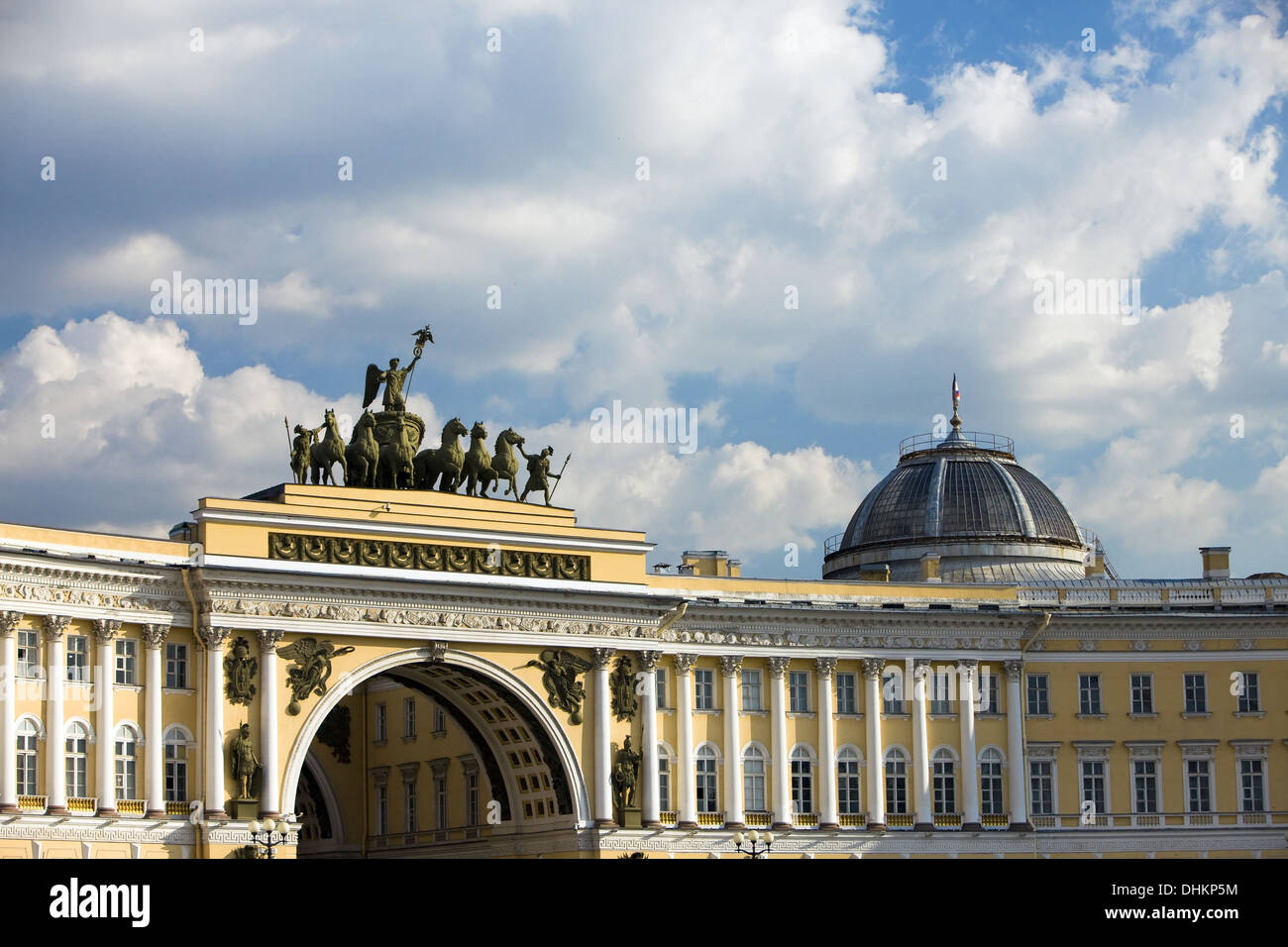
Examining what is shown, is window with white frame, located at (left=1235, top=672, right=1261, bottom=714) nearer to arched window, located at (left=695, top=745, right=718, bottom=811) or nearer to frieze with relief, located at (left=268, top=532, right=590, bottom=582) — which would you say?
arched window, located at (left=695, top=745, right=718, bottom=811)

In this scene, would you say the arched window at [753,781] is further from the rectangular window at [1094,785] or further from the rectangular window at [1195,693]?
the rectangular window at [1195,693]

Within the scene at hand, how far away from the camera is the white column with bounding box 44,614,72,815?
5744 centimetres

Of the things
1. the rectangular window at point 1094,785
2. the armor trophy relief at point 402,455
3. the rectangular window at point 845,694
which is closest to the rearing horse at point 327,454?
the armor trophy relief at point 402,455

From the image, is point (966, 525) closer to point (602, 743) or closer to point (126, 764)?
point (602, 743)

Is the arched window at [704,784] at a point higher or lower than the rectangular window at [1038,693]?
lower

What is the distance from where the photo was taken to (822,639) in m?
71.0

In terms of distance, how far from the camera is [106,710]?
58.7m

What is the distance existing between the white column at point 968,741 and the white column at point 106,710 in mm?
28120

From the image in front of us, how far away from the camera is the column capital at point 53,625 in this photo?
5784cm

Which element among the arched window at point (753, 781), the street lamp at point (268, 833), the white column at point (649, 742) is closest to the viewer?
the street lamp at point (268, 833)

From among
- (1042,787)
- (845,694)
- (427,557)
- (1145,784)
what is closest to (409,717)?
(427,557)

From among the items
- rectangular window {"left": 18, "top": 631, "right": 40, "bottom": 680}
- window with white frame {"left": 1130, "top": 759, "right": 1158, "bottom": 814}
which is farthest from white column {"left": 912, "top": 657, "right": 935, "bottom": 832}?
rectangular window {"left": 18, "top": 631, "right": 40, "bottom": 680}
